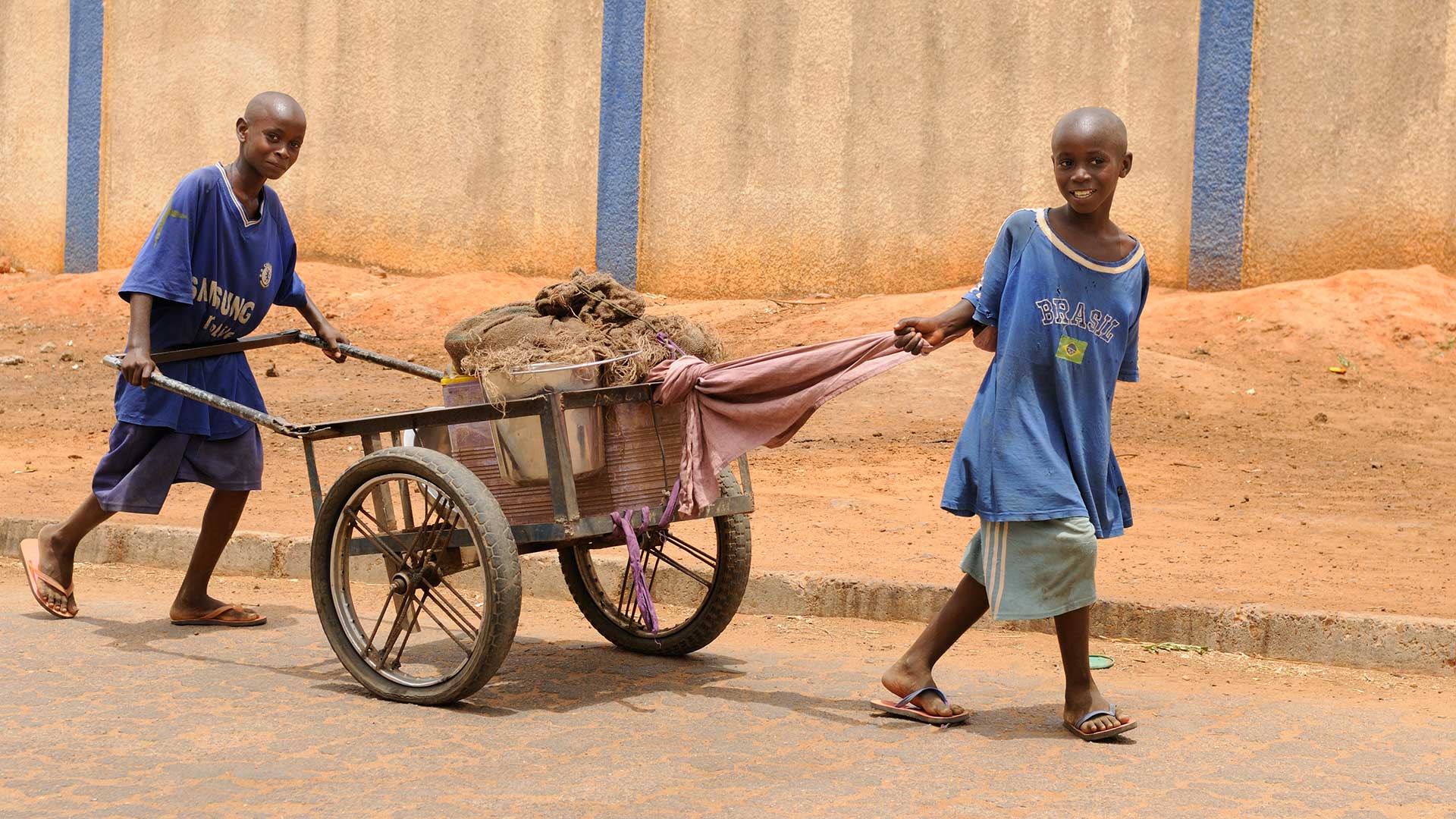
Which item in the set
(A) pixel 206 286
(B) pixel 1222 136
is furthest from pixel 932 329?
(B) pixel 1222 136

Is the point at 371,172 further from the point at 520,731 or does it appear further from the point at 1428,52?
the point at 520,731

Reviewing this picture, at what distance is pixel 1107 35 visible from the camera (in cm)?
1284

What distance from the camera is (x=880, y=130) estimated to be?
13500 millimetres

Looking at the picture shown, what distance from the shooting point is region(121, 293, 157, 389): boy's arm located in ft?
14.9

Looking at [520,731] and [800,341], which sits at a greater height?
[800,341]

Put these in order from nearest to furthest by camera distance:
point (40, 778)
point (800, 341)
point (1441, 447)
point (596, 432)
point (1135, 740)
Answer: point (40, 778) < point (1135, 740) < point (596, 432) < point (1441, 447) < point (800, 341)

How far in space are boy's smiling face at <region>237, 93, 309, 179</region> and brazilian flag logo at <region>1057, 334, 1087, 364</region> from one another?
2576 mm

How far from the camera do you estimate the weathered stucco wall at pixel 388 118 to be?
47.4 feet

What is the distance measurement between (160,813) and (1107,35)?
11.6 m

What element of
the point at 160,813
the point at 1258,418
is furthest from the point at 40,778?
the point at 1258,418

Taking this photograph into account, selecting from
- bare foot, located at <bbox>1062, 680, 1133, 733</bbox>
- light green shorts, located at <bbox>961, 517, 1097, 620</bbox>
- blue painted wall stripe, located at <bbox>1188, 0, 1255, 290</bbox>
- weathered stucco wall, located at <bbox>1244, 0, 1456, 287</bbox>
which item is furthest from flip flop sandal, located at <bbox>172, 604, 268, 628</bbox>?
weathered stucco wall, located at <bbox>1244, 0, 1456, 287</bbox>

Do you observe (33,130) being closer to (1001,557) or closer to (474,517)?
(474,517)

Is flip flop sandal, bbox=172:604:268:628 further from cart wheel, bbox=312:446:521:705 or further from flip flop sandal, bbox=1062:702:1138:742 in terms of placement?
flip flop sandal, bbox=1062:702:1138:742

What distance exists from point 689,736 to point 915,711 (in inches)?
24.8
